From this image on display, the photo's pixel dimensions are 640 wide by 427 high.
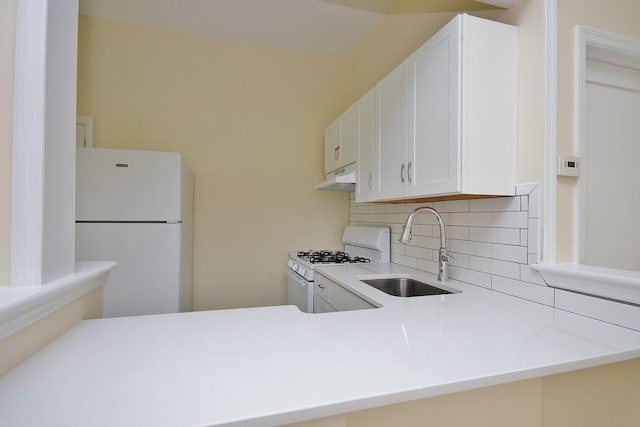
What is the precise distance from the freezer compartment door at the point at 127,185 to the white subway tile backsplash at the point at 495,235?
6.13 feet

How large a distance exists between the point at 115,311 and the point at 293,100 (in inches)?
90.6

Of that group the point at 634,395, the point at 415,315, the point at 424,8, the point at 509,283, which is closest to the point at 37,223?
the point at 415,315

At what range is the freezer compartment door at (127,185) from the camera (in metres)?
2.02

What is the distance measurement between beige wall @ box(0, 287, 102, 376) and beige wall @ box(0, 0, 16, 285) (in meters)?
0.14

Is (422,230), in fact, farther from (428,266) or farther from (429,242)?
(428,266)

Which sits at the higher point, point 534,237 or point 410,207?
point 410,207

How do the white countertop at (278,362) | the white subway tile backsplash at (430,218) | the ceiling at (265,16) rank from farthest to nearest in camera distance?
the ceiling at (265,16) → the white subway tile backsplash at (430,218) → the white countertop at (278,362)

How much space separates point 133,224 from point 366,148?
5.44 ft

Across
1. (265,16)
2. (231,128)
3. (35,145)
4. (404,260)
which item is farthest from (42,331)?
(265,16)

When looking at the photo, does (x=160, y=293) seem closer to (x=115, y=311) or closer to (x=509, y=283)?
(x=115, y=311)

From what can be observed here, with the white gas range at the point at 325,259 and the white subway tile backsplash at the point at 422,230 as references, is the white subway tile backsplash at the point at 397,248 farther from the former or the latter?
the white subway tile backsplash at the point at 422,230

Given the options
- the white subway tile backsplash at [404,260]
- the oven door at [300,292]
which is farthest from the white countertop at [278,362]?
the oven door at [300,292]

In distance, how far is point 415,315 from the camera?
3.76 ft

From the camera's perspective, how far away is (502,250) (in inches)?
58.2
